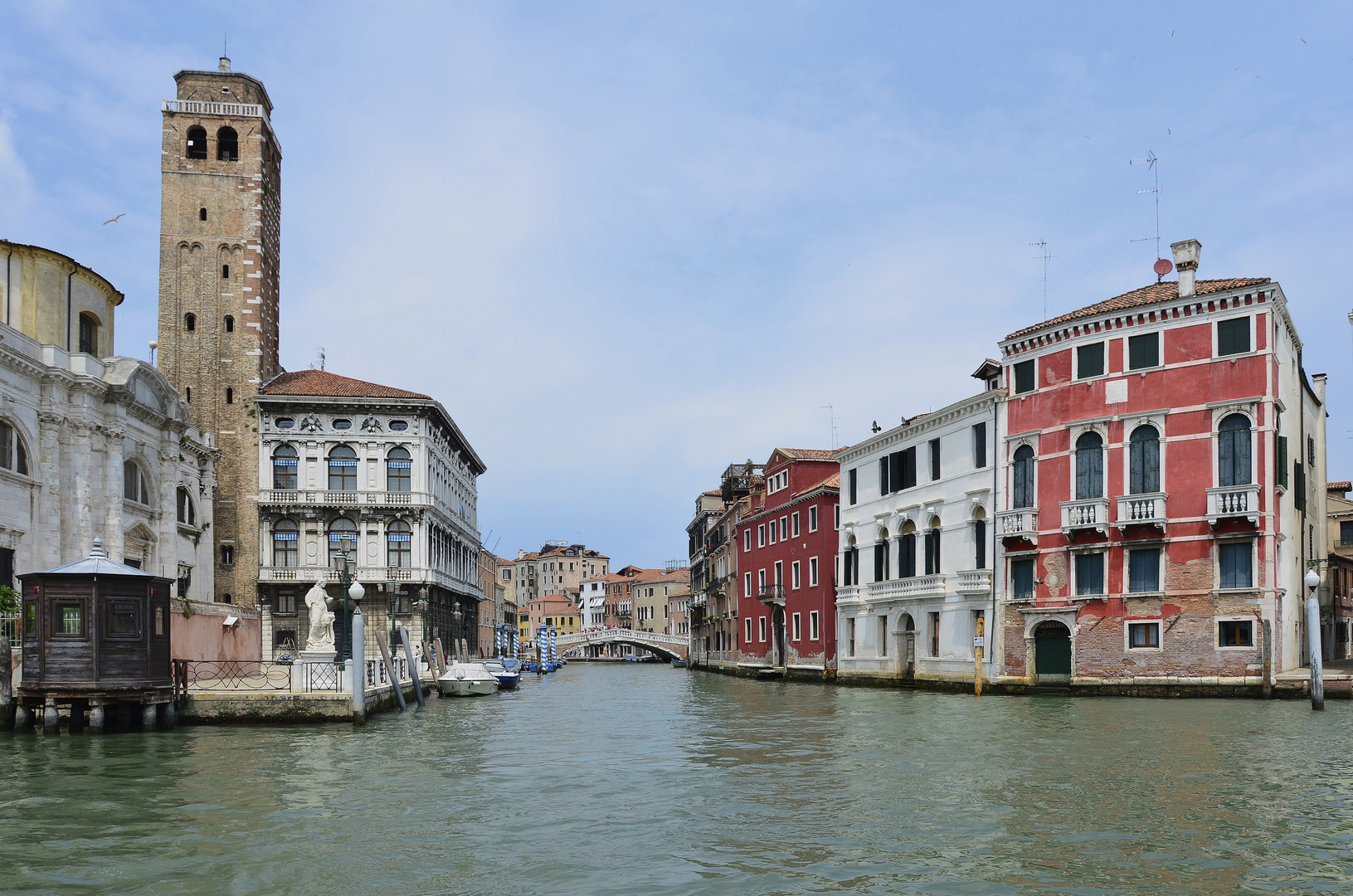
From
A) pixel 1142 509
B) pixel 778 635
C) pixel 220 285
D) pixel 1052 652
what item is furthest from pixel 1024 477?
pixel 220 285

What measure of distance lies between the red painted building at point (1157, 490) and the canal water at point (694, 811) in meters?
7.22

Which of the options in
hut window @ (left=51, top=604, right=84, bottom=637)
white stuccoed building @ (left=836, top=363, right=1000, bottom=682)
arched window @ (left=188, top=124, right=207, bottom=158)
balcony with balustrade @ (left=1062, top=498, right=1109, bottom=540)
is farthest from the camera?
arched window @ (left=188, top=124, right=207, bottom=158)

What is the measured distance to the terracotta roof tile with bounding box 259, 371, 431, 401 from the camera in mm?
46781

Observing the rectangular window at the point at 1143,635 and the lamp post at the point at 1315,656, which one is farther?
the rectangular window at the point at 1143,635

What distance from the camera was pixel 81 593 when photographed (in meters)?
20.8

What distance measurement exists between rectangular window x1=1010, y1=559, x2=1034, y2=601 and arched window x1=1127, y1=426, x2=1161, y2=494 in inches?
148

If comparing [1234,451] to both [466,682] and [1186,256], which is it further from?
[466,682]

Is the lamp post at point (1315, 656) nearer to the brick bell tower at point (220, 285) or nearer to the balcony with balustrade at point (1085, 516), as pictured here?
the balcony with balustrade at point (1085, 516)

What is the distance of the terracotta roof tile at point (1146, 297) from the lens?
29984mm

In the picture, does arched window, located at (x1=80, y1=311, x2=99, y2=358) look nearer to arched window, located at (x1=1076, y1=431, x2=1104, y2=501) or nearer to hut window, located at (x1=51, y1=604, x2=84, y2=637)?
hut window, located at (x1=51, y1=604, x2=84, y2=637)

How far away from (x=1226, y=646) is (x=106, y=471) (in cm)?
2950

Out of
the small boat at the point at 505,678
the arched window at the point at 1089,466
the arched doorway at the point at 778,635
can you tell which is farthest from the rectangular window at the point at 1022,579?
the small boat at the point at 505,678

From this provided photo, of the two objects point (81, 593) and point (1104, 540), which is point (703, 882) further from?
point (1104, 540)

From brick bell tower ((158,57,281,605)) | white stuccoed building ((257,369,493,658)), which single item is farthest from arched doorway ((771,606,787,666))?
brick bell tower ((158,57,281,605))
